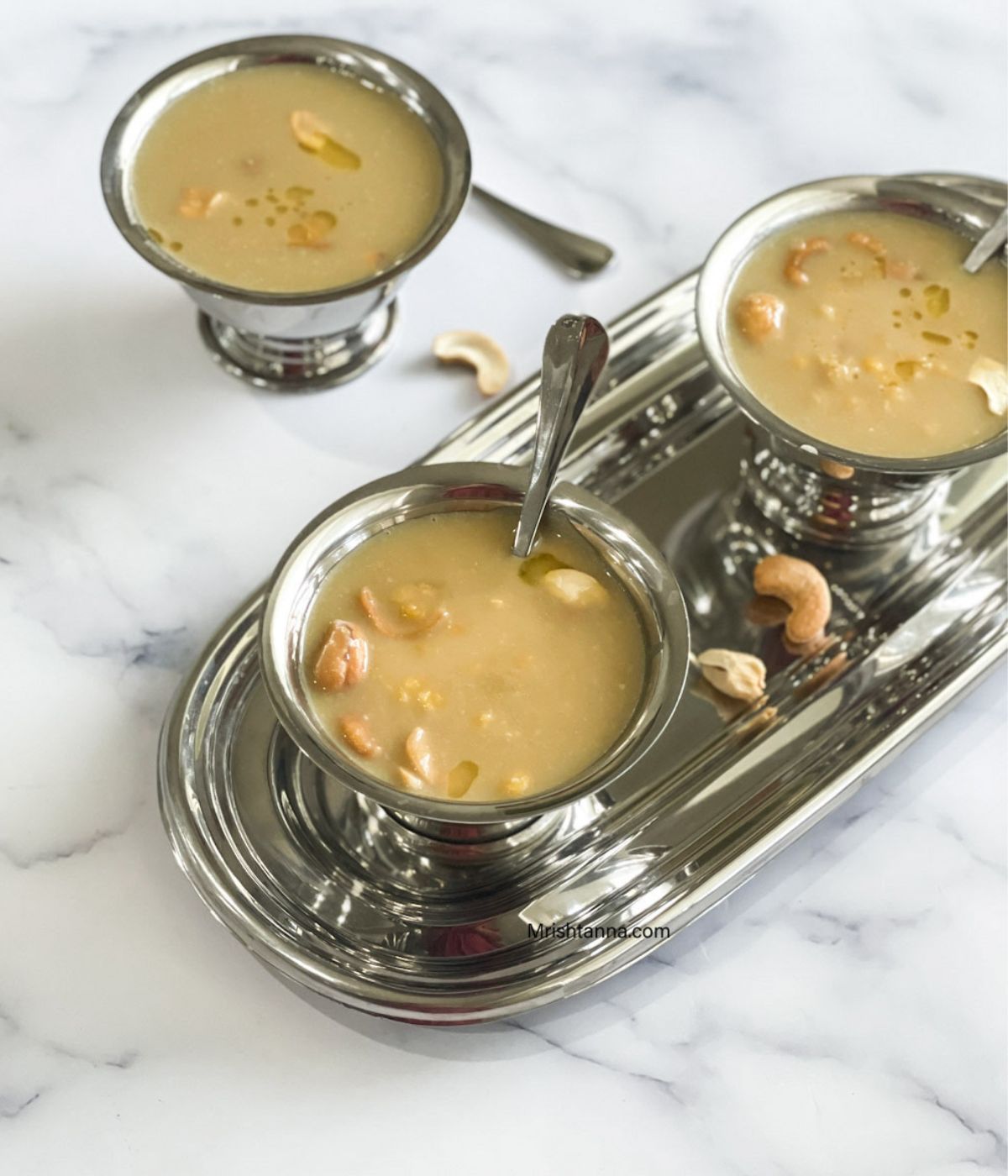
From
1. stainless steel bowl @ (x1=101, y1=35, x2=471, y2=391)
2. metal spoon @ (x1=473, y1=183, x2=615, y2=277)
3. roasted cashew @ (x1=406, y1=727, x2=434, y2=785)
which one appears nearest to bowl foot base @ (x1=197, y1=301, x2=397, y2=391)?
stainless steel bowl @ (x1=101, y1=35, x2=471, y2=391)

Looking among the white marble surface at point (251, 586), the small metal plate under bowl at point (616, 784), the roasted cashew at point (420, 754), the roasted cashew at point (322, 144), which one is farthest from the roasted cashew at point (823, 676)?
the roasted cashew at point (322, 144)

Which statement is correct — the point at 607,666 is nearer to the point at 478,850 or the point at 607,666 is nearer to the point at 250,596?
the point at 478,850

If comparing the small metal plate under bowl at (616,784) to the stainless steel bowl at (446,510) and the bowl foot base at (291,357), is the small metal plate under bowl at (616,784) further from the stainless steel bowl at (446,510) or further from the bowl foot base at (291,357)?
the bowl foot base at (291,357)

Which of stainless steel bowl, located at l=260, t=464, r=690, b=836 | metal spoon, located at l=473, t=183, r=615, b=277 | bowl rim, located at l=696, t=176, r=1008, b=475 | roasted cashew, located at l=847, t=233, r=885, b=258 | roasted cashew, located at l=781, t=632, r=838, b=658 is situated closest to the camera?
stainless steel bowl, located at l=260, t=464, r=690, b=836

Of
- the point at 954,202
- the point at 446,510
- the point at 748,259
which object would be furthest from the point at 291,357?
the point at 954,202

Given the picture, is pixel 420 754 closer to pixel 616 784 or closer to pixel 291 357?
pixel 616 784

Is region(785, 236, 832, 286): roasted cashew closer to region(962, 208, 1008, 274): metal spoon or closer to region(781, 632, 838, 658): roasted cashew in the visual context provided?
region(962, 208, 1008, 274): metal spoon

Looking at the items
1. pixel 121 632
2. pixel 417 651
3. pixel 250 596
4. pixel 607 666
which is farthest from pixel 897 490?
pixel 121 632
